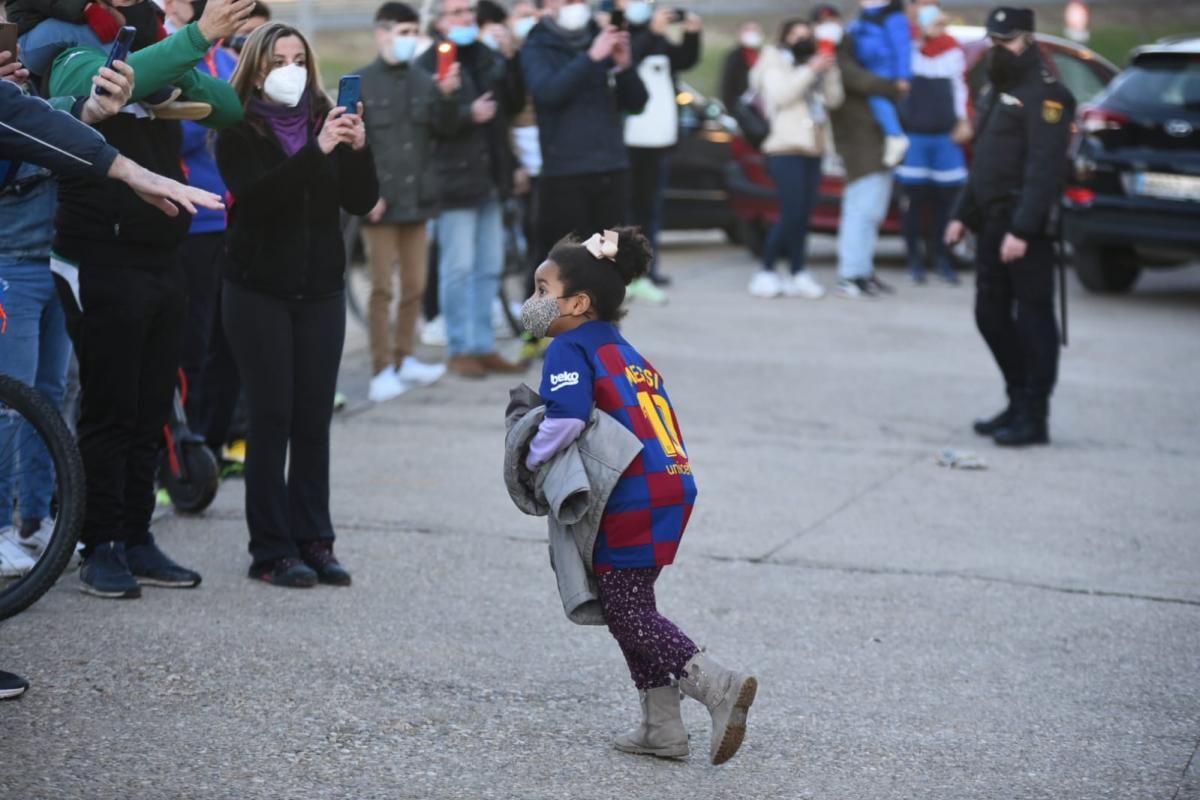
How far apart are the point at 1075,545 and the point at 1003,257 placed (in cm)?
202

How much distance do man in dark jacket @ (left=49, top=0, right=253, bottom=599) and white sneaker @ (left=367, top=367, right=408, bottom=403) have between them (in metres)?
3.48

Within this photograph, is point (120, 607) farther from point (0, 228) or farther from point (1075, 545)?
point (1075, 545)

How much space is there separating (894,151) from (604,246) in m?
8.76

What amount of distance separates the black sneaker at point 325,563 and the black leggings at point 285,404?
0.03 meters

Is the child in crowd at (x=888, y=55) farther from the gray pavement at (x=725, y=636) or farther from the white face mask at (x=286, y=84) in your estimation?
the white face mask at (x=286, y=84)

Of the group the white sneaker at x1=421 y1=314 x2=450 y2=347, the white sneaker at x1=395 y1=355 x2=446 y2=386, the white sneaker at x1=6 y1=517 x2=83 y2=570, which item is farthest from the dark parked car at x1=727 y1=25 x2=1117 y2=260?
the white sneaker at x1=6 y1=517 x2=83 y2=570

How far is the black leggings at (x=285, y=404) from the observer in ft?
20.0

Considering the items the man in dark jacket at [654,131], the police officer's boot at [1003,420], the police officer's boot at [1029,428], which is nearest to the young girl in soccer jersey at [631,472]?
the police officer's boot at [1029,428]

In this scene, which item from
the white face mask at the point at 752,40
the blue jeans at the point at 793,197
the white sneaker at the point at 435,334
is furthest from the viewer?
the white face mask at the point at 752,40

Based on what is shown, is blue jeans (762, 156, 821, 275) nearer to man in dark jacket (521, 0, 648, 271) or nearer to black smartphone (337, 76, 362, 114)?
man in dark jacket (521, 0, 648, 271)

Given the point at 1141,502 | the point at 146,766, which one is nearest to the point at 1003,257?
the point at 1141,502

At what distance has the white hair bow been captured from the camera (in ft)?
15.0

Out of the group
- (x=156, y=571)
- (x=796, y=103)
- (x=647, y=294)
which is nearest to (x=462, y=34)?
(x=647, y=294)

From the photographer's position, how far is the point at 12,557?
5773 millimetres
